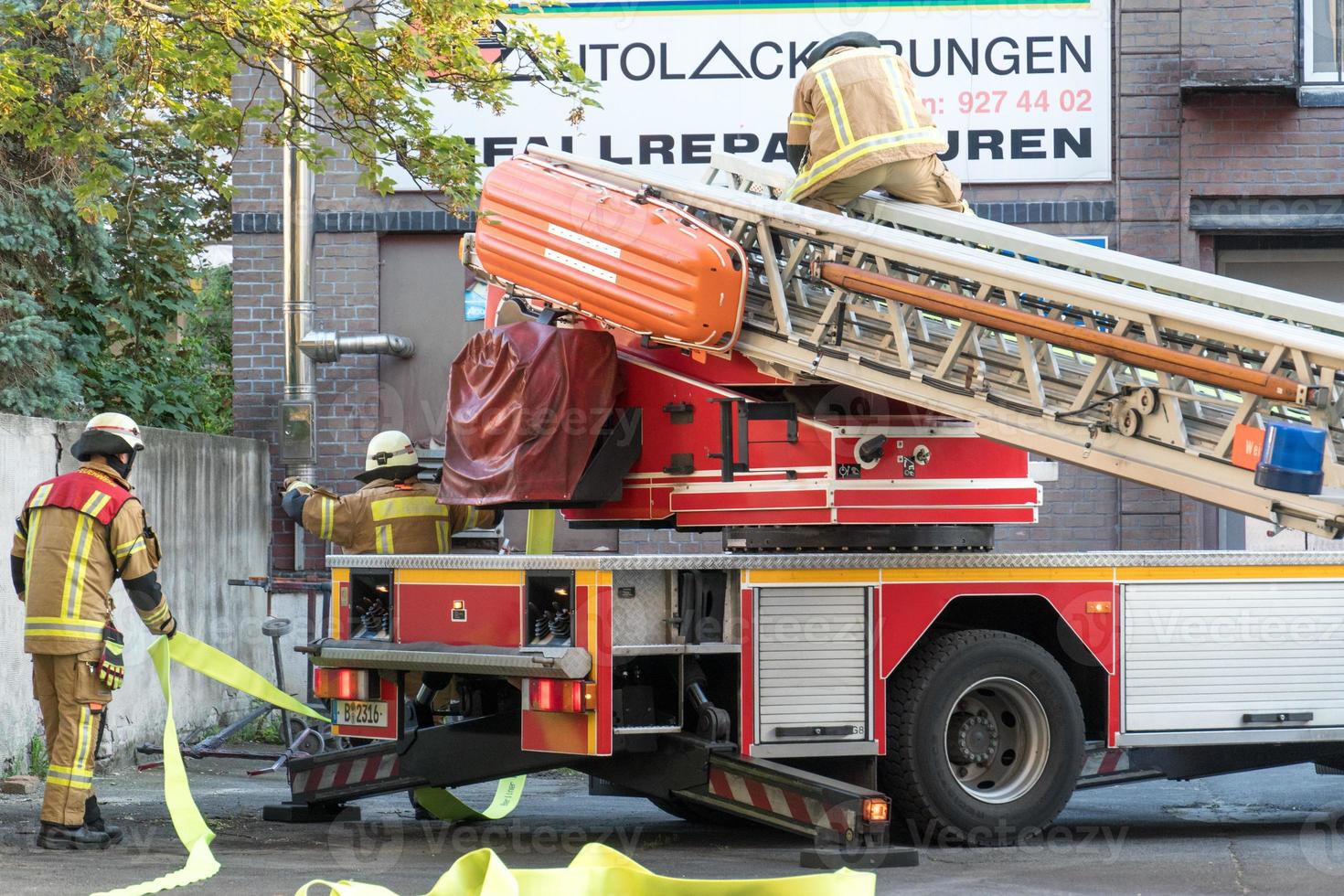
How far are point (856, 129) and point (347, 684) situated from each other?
3.46 metres

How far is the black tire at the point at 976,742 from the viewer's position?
7391 millimetres

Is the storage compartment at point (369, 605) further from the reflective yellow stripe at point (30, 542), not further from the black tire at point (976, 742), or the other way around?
the black tire at point (976, 742)

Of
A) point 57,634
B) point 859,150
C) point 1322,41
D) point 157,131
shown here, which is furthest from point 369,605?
point 1322,41

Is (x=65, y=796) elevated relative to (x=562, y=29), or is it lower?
lower

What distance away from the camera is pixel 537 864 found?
6.82 meters

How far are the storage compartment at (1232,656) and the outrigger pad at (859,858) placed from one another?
159cm

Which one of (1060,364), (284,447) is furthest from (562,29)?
(1060,364)

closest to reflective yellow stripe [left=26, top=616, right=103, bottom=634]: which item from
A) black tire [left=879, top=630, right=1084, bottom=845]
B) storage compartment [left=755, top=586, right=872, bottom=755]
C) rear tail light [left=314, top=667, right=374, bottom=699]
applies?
rear tail light [left=314, top=667, right=374, bottom=699]

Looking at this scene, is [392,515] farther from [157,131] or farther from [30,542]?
[157,131]

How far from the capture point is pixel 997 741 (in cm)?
770

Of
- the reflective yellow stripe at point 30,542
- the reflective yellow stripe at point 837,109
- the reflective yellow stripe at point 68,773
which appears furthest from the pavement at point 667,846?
the reflective yellow stripe at point 837,109

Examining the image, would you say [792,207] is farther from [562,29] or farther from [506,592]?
[562,29]

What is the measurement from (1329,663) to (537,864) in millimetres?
3887

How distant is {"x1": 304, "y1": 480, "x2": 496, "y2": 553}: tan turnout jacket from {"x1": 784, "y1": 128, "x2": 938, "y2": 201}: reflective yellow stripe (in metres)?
2.48
